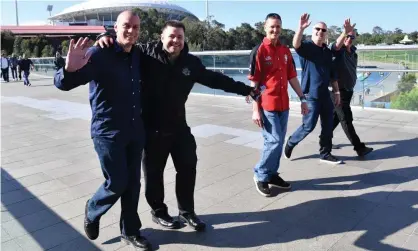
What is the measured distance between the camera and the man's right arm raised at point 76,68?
237cm

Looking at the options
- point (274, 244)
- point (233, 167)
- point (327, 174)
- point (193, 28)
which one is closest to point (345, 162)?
point (327, 174)

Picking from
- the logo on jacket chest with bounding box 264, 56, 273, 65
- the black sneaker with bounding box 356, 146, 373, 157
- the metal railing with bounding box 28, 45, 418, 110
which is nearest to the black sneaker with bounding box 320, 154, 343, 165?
the black sneaker with bounding box 356, 146, 373, 157

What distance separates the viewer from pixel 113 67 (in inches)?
103

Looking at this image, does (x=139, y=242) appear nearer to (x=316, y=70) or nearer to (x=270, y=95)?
(x=270, y=95)

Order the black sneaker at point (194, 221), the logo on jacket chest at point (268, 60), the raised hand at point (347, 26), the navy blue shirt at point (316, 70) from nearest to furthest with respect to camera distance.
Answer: the black sneaker at point (194, 221) < the logo on jacket chest at point (268, 60) < the navy blue shirt at point (316, 70) < the raised hand at point (347, 26)

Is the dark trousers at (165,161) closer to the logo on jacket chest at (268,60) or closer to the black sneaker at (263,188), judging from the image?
the black sneaker at (263,188)

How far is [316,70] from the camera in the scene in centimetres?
468

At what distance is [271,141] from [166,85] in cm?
144

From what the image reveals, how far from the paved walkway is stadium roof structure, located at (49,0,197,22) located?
104 meters

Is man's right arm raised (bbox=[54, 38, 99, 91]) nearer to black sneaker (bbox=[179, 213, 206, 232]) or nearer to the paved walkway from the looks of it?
the paved walkway

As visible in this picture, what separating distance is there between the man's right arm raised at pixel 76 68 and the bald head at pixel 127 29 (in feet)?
0.89

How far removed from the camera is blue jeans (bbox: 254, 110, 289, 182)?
3.88m

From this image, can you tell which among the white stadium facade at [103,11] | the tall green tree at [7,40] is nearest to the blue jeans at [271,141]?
the tall green tree at [7,40]

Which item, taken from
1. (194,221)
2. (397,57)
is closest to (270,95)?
(194,221)
